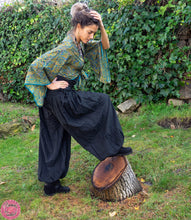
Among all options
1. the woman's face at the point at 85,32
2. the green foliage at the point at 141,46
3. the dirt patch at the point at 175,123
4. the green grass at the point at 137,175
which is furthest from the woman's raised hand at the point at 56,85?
the green foliage at the point at 141,46

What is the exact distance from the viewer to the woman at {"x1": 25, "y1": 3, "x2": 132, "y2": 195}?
2551 mm

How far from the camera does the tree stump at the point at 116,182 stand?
2794mm

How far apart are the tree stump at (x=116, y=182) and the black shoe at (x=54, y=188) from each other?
0.41 meters

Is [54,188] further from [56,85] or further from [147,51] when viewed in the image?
[147,51]

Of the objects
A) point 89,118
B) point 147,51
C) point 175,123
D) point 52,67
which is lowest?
point 175,123

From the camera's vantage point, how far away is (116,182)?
2.78 metres

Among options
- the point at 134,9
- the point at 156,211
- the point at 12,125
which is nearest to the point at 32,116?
the point at 12,125

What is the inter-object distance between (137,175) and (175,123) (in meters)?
1.84

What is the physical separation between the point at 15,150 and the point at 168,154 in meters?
2.77

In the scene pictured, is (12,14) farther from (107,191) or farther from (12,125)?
Result: (107,191)

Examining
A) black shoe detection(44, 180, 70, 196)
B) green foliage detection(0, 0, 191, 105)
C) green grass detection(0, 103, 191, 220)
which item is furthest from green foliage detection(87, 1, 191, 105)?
black shoe detection(44, 180, 70, 196)

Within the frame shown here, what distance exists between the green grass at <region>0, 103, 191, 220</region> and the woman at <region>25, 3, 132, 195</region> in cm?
55

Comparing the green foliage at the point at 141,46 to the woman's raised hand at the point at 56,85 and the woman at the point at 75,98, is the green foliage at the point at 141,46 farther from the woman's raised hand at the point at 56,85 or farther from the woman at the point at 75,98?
the woman's raised hand at the point at 56,85

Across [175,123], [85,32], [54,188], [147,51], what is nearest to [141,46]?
[147,51]
